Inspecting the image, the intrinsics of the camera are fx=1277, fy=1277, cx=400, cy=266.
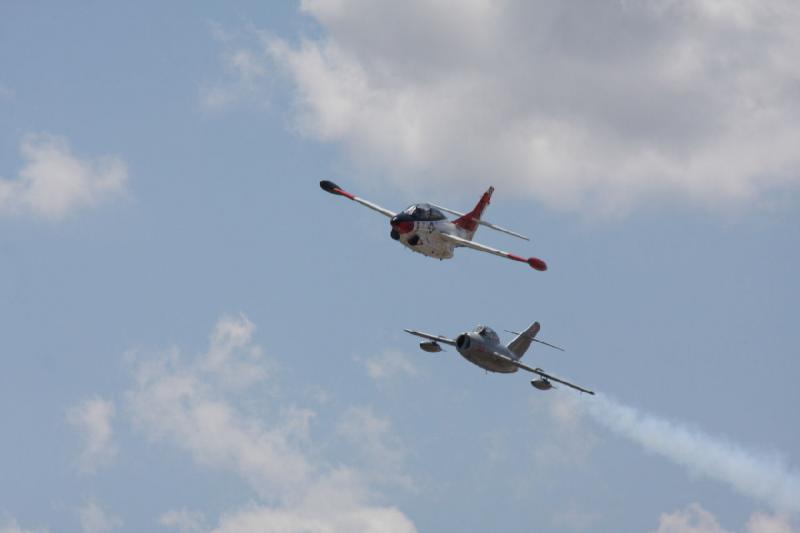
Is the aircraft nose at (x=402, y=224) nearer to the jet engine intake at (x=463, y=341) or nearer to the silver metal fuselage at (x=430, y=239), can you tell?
the silver metal fuselage at (x=430, y=239)

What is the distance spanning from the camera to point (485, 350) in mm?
124250

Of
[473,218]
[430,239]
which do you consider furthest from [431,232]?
[473,218]

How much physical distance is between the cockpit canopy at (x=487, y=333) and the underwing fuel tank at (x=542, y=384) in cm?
556

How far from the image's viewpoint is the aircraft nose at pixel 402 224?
12700 cm

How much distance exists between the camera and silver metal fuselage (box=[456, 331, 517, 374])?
12381 centimetres

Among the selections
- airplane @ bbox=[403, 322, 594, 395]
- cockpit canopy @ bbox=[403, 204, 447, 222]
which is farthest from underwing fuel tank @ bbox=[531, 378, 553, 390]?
cockpit canopy @ bbox=[403, 204, 447, 222]

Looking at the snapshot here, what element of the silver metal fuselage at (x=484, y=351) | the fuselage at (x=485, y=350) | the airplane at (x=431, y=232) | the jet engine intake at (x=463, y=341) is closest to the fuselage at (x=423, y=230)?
the airplane at (x=431, y=232)

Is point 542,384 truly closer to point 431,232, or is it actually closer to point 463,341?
point 463,341

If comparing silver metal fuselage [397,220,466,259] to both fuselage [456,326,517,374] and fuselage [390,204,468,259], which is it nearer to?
fuselage [390,204,468,259]

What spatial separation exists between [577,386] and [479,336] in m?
10.6

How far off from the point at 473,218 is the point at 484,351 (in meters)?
20.6

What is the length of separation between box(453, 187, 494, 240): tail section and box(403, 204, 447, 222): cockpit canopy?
6.19 m

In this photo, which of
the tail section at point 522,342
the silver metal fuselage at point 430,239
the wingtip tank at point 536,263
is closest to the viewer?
the wingtip tank at point 536,263

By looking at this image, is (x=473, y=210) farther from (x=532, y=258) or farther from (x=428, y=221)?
(x=532, y=258)
